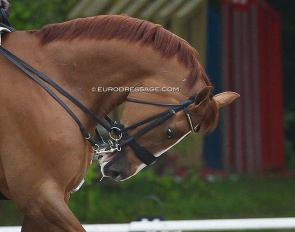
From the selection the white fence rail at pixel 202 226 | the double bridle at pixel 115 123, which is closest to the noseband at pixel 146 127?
the double bridle at pixel 115 123

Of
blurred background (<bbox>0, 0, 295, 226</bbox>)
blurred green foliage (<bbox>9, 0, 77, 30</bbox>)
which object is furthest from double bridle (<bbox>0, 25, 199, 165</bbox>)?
blurred background (<bbox>0, 0, 295, 226</bbox>)

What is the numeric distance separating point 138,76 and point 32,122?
0.62 m

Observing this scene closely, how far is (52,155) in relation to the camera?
4.48m

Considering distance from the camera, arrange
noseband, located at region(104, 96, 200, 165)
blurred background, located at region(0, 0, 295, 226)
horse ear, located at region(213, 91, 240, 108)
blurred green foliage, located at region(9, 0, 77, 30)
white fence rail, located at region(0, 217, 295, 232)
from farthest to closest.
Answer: blurred background, located at region(0, 0, 295, 226) → blurred green foliage, located at region(9, 0, 77, 30) → white fence rail, located at region(0, 217, 295, 232) → horse ear, located at region(213, 91, 240, 108) → noseband, located at region(104, 96, 200, 165)

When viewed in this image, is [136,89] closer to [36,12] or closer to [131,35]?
[131,35]

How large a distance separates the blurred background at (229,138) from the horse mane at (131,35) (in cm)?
386

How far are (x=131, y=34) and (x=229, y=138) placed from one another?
275 inches

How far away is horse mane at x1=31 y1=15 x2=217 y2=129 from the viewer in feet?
15.2

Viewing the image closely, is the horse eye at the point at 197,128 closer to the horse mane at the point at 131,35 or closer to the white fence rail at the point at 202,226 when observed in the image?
the horse mane at the point at 131,35

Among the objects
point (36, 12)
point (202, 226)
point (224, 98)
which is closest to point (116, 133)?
point (224, 98)

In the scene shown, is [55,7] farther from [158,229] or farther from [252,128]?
[252,128]

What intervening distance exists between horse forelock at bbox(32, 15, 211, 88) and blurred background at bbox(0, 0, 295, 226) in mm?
3862

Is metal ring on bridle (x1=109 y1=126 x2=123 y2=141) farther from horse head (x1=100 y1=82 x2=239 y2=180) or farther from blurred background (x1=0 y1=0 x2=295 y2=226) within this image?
blurred background (x1=0 y1=0 x2=295 y2=226)

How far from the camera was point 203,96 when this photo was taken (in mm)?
4551
